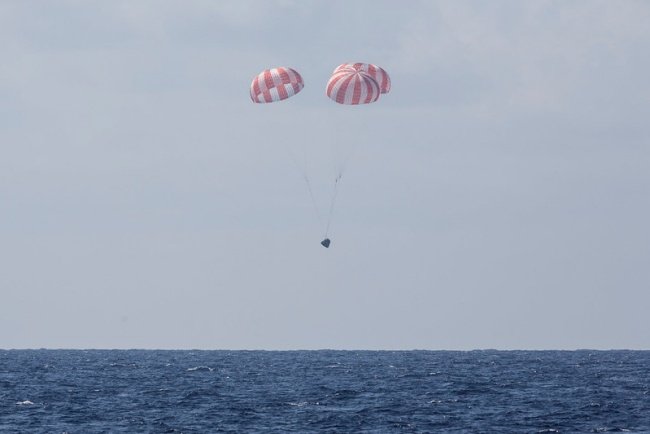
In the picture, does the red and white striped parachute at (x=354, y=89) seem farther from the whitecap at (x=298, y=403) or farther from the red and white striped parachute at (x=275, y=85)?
the whitecap at (x=298, y=403)

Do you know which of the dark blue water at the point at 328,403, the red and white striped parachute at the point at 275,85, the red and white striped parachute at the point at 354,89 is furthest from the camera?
the red and white striped parachute at the point at 275,85

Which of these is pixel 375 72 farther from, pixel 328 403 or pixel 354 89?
pixel 328 403

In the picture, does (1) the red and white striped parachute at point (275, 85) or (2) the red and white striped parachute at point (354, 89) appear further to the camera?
(1) the red and white striped parachute at point (275, 85)

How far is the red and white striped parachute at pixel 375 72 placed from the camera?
67125 millimetres

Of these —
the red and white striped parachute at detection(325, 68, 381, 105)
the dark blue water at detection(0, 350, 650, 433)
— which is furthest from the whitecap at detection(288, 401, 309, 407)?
the red and white striped parachute at detection(325, 68, 381, 105)

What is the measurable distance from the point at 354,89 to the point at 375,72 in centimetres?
428

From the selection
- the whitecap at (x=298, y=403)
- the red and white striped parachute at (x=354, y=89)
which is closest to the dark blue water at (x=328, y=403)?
the whitecap at (x=298, y=403)

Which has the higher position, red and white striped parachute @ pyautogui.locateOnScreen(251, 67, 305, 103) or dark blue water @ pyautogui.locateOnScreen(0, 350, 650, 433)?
red and white striped parachute @ pyautogui.locateOnScreen(251, 67, 305, 103)

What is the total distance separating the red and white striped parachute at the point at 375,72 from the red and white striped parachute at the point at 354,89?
1.46 meters

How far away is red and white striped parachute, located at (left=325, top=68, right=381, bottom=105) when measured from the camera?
6425 cm

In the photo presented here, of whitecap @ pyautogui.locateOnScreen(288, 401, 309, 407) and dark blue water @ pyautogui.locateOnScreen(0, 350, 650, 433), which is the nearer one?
dark blue water @ pyautogui.locateOnScreen(0, 350, 650, 433)

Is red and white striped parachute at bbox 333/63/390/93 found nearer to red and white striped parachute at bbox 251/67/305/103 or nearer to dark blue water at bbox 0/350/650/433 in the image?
red and white striped parachute at bbox 251/67/305/103

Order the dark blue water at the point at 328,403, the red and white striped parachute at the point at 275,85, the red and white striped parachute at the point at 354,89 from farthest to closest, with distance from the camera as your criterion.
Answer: the red and white striped parachute at the point at 275,85, the red and white striped parachute at the point at 354,89, the dark blue water at the point at 328,403

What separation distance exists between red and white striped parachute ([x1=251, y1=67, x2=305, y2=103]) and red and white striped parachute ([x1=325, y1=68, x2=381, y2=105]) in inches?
81.1
